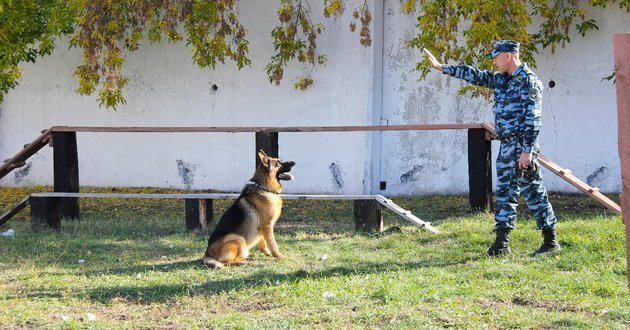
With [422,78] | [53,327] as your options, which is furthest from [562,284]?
[422,78]

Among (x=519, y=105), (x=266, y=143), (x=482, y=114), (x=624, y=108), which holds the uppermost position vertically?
(x=482, y=114)

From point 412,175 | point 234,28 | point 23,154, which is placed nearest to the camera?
point 23,154

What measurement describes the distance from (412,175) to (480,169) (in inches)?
126

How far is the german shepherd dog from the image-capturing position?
7910mm

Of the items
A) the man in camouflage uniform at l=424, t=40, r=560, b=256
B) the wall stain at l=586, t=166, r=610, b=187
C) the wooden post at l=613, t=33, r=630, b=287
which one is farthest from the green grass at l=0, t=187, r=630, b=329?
the wall stain at l=586, t=166, r=610, b=187

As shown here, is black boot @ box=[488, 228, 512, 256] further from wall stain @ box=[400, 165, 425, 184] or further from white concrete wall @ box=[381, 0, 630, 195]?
wall stain @ box=[400, 165, 425, 184]

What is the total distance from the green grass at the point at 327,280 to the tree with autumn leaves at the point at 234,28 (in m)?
2.76

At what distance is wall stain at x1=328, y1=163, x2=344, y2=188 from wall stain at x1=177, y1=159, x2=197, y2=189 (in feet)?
8.21

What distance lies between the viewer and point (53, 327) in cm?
571

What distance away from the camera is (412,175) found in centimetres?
1430

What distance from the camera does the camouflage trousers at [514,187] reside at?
7.68 m

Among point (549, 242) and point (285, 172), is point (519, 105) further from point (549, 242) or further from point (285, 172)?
point (285, 172)

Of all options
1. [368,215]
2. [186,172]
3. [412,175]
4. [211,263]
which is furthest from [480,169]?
[186,172]

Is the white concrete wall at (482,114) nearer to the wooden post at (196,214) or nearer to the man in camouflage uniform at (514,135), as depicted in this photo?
the wooden post at (196,214)
